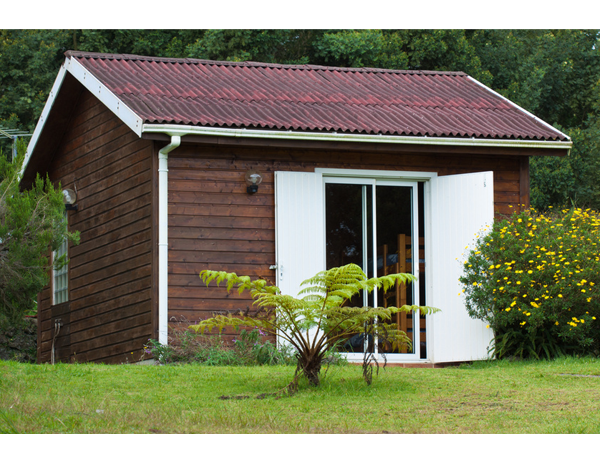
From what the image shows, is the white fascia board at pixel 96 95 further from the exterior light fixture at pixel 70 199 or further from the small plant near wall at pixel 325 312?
the small plant near wall at pixel 325 312

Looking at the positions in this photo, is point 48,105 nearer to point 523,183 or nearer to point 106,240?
point 106,240

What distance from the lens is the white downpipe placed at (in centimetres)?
938

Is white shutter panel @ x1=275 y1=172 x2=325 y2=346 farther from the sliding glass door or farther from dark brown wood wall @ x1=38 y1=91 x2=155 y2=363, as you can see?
dark brown wood wall @ x1=38 y1=91 x2=155 y2=363

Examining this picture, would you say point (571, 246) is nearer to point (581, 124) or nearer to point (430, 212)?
point (430, 212)

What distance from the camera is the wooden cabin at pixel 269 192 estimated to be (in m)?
9.65

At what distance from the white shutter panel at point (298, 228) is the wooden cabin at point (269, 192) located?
0.02m

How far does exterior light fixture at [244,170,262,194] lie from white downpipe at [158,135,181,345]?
997mm

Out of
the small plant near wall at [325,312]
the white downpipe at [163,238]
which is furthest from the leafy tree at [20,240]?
the small plant near wall at [325,312]

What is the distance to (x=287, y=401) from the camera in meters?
6.22

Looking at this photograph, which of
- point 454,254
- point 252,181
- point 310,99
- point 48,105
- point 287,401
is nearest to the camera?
point 287,401

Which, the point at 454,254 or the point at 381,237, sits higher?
the point at 381,237

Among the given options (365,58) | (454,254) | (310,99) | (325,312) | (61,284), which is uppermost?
(365,58)

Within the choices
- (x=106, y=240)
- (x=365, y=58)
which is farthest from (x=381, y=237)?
(x=365, y=58)

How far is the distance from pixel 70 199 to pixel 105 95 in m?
2.17
